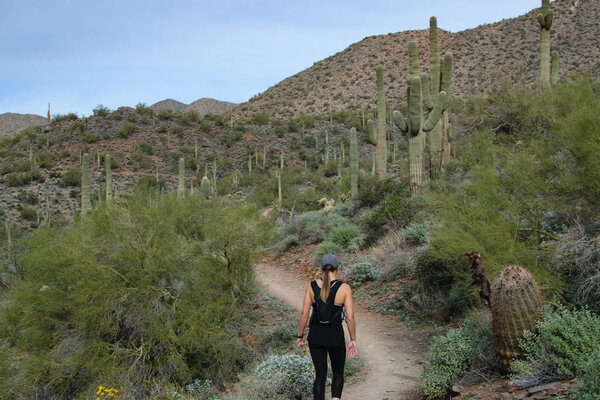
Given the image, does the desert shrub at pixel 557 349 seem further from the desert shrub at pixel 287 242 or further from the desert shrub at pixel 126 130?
the desert shrub at pixel 126 130

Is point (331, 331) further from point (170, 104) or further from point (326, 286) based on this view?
point (170, 104)

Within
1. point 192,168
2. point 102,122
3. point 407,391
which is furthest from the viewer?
point 102,122

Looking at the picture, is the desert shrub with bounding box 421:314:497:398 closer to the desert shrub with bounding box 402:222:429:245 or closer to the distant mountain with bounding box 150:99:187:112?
the desert shrub with bounding box 402:222:429:245

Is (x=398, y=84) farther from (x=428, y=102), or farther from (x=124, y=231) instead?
(x=124, y=231)

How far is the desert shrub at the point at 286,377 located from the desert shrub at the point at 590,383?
320 centimetres

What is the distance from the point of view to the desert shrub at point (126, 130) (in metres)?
38.6

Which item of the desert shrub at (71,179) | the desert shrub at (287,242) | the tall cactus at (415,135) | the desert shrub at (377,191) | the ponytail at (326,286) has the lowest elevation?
the desert shrub at (287,242)

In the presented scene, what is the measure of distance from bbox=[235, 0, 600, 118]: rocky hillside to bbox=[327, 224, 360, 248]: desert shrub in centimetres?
2615

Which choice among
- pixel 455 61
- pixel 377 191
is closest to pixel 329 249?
pixel 377 191

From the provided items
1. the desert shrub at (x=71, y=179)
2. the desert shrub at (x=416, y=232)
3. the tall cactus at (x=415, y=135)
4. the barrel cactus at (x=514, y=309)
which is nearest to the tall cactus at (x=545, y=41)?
the tall cactus at (x=415, y=135)

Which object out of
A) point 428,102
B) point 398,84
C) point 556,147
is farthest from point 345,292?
point 398,84

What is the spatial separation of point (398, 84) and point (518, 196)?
4502cm

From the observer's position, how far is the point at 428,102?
15.0 m

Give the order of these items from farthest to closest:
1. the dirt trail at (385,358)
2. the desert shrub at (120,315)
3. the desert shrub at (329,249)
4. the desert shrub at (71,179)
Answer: the desert shrub at (71,179)
the desert shrub at (329,249)
the desert shrub at (120,315)
the dirt trail at (385,358)
